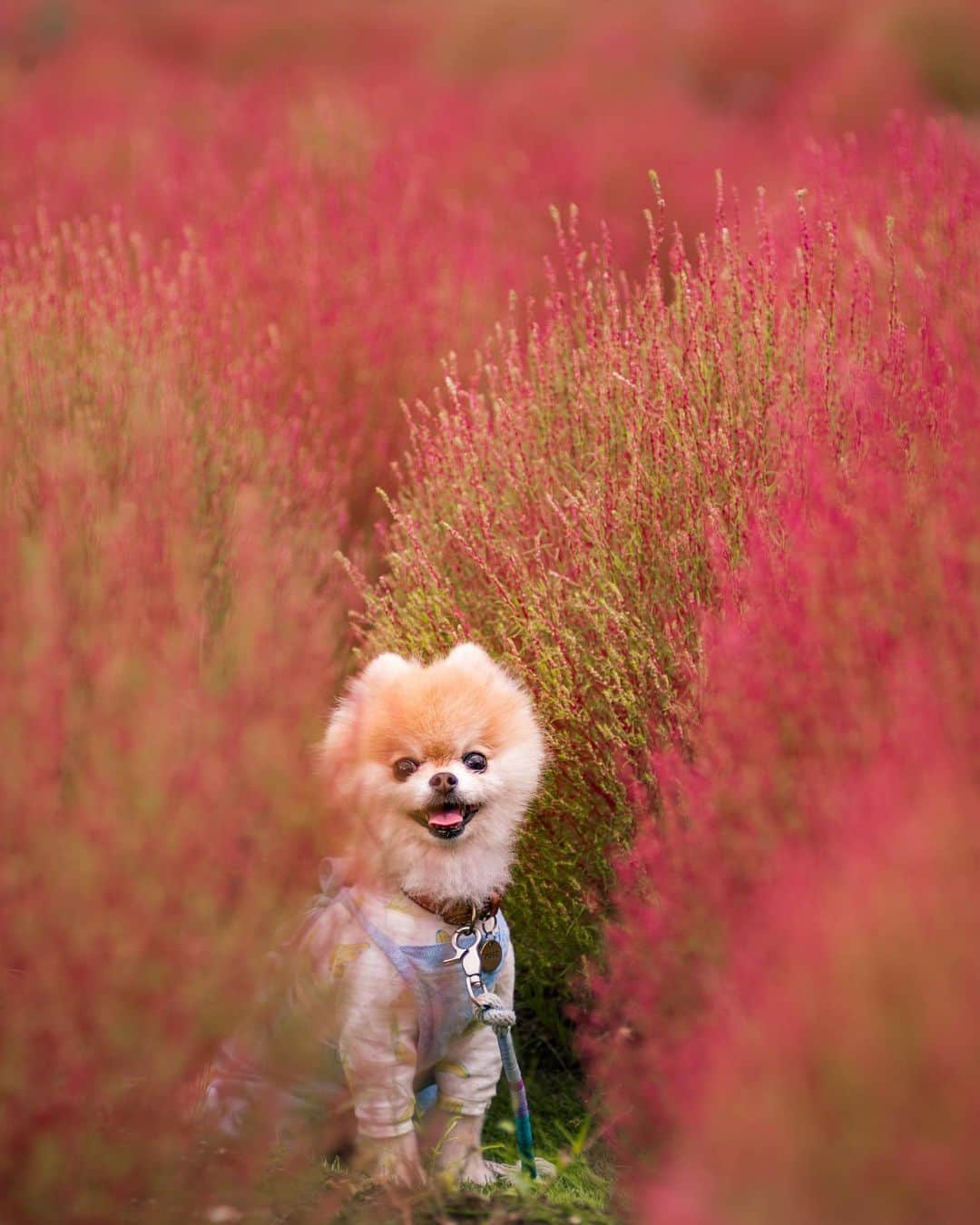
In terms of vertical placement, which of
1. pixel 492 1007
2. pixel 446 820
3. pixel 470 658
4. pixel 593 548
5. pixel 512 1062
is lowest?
pixel 512 1062

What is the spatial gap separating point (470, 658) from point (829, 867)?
0.95 meters

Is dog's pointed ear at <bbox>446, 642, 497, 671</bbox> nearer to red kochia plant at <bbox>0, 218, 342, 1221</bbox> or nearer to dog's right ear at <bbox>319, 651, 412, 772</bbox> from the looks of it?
dog's right ear at <bbox>319, 651, 412, 772</bbox>

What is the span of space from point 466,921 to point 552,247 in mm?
5287

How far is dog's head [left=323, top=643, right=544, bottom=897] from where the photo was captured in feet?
7.69

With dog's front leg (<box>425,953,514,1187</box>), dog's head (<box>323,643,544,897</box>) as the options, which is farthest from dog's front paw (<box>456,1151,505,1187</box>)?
dog's head (<box>323,643,544,897</box>)

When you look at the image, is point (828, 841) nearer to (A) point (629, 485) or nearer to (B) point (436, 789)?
(B) point (436, 789)

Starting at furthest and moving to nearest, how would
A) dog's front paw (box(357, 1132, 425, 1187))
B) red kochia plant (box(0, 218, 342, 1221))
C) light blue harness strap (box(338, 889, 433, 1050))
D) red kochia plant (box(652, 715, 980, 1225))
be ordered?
1. light blue harness strap (box(338, 889, 433, 1050))
2. dog's front paw (box(357, 1132, 425, 1187))
3. red kochia plant (box(0, 218, 342, 1221))
4. red kochia plant (box(652, 715, 980, 1225))

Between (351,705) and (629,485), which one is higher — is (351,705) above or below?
below

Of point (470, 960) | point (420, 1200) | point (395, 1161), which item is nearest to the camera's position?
point (420, 1200)

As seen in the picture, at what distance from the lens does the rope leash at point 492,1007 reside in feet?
7.64

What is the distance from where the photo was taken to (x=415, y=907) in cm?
238

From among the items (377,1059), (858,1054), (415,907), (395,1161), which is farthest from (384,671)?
(858,1054)

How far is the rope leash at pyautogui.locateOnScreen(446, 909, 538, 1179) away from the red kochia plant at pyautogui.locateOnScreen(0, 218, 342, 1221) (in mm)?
520

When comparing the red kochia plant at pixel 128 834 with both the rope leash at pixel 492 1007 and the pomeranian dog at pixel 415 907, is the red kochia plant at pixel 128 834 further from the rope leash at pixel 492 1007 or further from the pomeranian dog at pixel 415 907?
the rope leash at pixel 492 1007
